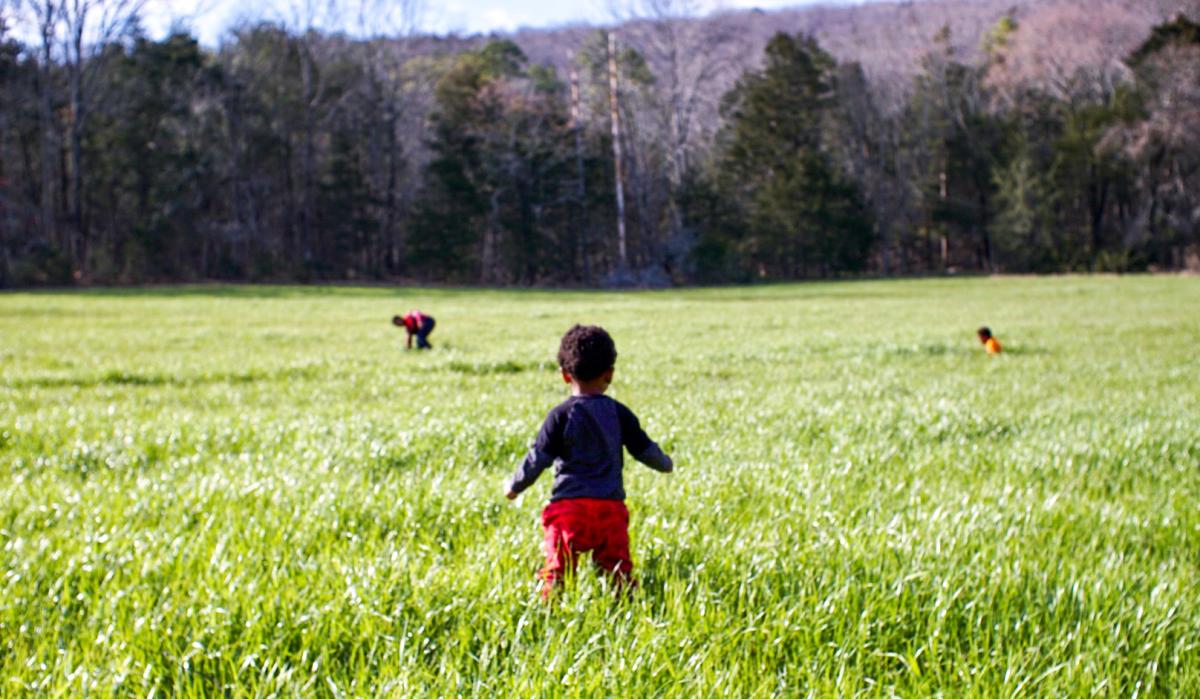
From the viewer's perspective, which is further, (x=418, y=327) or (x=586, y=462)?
(x=418, y=327)

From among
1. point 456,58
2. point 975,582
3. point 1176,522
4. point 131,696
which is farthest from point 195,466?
point 456,58

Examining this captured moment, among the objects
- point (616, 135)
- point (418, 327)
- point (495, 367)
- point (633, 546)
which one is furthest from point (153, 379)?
point (616, 135)

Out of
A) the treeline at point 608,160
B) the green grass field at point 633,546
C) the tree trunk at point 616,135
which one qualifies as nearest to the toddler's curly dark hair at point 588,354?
the green grass field at point 633,546

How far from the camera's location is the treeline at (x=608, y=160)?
48.2 m

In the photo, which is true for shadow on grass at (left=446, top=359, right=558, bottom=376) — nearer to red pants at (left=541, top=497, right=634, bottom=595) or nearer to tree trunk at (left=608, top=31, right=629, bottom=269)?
red pants at (left=541, top=497, right=634, bottom=595)

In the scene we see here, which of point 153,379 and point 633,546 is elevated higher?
point 153,379

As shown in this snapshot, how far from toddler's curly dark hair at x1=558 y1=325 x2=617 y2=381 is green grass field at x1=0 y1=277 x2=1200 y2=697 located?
2.39 ft

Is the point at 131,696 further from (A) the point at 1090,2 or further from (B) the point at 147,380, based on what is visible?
(A) the point at 1090,2

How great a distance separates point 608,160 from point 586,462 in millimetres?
55263

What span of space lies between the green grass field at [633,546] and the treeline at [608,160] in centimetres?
4449

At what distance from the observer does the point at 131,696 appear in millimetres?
2352

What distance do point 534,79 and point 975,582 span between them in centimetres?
6411

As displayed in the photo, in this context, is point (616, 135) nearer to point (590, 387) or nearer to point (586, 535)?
point (590, 387)

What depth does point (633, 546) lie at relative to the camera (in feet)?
11.8
